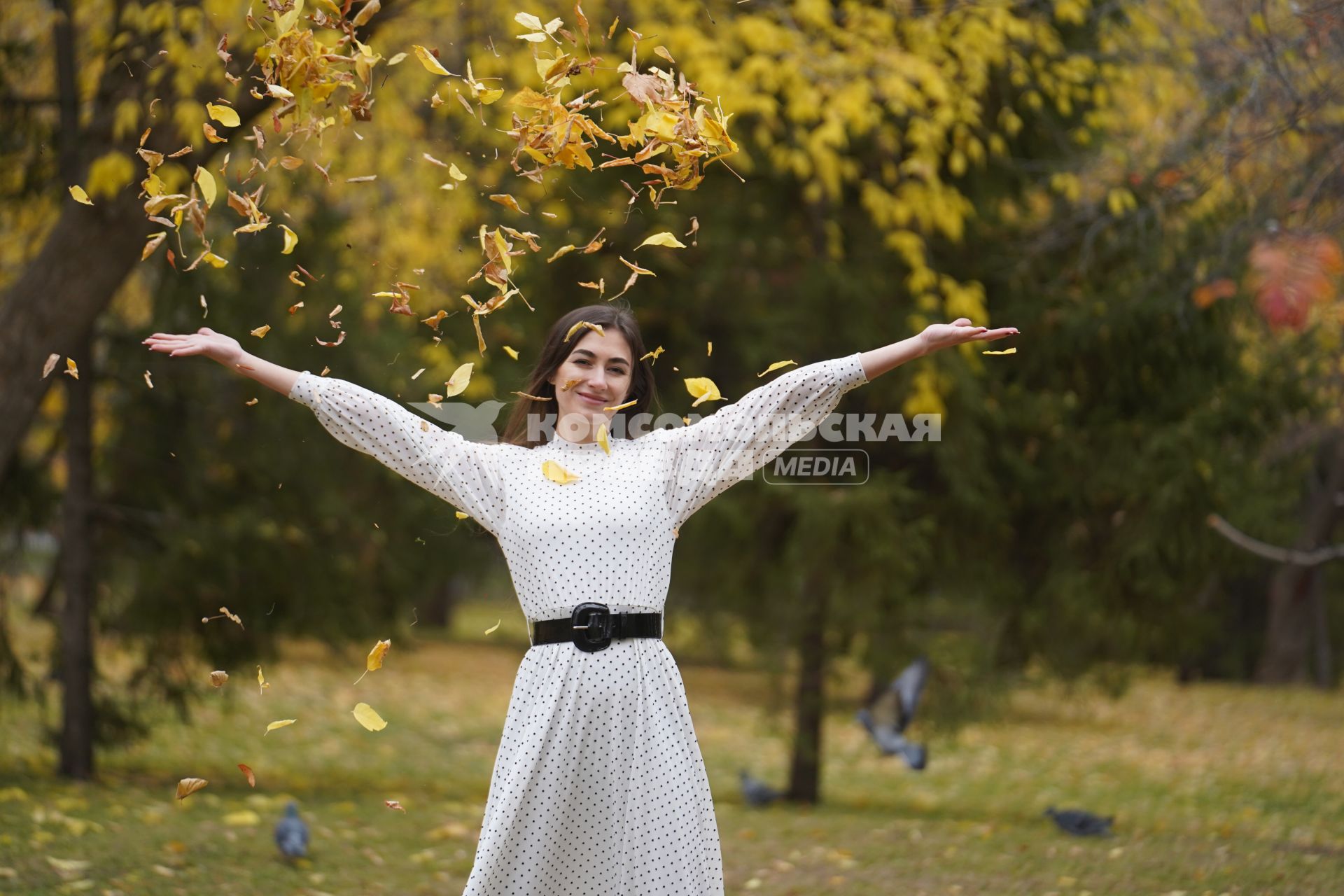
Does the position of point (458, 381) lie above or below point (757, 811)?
above

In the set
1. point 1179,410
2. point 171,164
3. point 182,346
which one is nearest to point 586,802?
point 182,346

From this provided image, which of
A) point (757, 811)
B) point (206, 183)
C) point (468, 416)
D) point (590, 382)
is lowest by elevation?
point (757, 811)

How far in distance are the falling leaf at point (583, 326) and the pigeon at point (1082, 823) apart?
4.36 metres

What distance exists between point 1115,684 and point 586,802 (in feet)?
21.3

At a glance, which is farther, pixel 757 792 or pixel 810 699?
pixel 757 792

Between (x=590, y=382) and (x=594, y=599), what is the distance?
545mm

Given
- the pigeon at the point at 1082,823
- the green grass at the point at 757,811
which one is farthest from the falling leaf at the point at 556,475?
the pigeon at the point at 1082,823

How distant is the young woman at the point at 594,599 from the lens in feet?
10.3

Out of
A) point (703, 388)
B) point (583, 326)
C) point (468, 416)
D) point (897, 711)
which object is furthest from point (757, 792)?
point (583, 326)

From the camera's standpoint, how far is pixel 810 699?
7.80 metres

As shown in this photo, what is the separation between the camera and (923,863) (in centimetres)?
613

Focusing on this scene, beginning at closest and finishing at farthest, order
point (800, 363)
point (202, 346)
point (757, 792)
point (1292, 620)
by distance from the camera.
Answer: point (202, 346), point (800, 363), point (757, 792), point (1292, 620)

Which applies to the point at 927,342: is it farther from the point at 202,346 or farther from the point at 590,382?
the point at 202,346

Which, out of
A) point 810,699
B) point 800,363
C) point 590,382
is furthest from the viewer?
point 810,699
